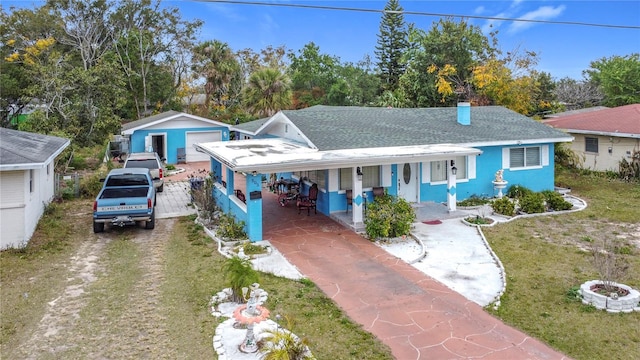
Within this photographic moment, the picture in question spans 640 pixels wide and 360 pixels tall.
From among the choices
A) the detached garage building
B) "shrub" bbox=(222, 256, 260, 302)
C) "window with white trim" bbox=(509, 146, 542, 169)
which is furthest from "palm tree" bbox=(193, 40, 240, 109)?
"shrub" bbox=(222, 256, 260, 302)

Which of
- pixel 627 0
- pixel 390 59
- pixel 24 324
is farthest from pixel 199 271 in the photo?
pixel 390 59

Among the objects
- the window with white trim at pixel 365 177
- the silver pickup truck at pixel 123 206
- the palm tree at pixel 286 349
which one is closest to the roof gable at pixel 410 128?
the window with white trim at pixel 365 177

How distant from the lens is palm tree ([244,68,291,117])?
37406 mm

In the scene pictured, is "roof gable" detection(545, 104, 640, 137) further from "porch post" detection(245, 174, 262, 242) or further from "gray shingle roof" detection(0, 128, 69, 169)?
"gray shingle roof" detection(0, 128, 69, 169)

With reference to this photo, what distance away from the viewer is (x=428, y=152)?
1502cm

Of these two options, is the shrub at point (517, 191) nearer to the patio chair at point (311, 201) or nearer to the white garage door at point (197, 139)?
the patio chair at point (311, 201)

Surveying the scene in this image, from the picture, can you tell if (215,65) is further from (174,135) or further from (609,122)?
(609,122)

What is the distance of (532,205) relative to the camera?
16609mm

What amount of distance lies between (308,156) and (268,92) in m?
24.6

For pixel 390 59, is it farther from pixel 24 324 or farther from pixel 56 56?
pixel 24 324

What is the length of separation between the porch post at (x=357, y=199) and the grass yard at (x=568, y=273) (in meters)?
3.69

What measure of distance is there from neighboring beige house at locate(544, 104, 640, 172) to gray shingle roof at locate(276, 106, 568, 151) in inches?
199

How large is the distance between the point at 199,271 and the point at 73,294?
255cm

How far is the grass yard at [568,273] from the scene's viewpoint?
25.0ft
